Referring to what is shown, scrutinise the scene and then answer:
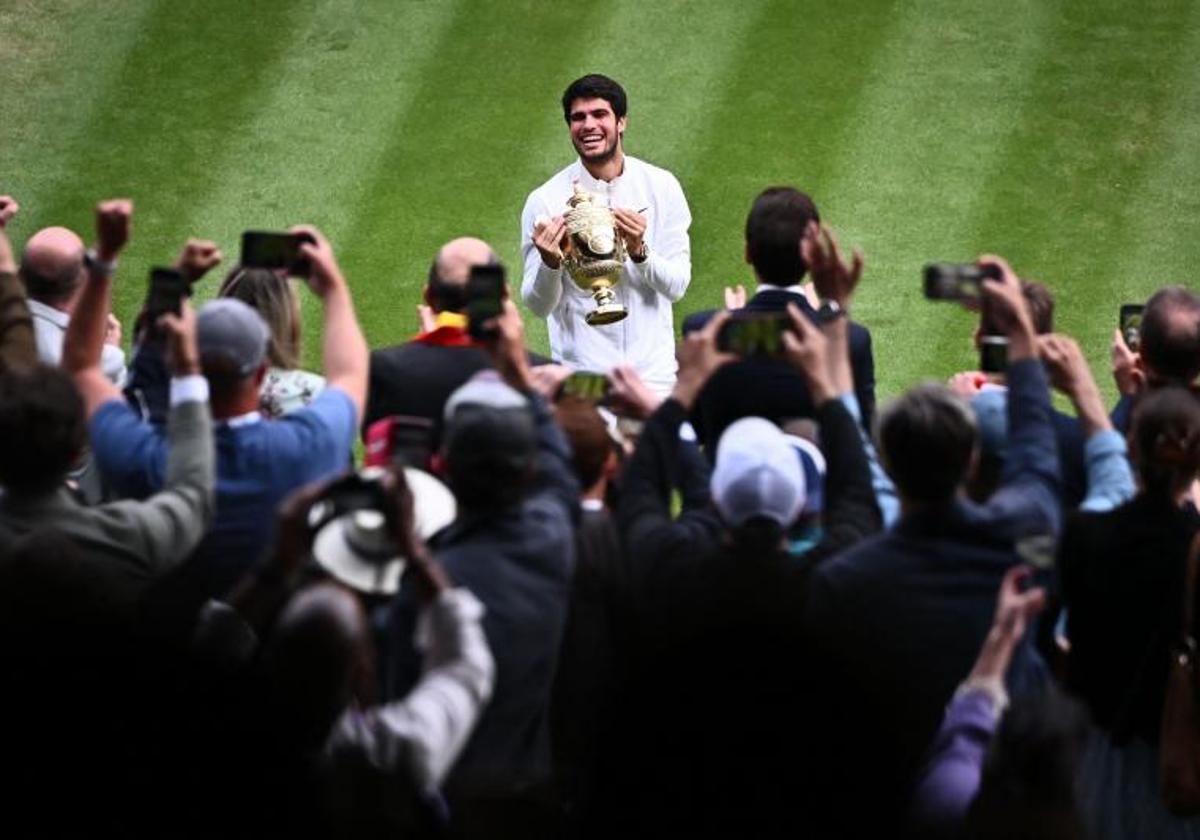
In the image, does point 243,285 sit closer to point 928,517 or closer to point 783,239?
point 783,239

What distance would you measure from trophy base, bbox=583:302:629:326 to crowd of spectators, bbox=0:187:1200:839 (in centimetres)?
229

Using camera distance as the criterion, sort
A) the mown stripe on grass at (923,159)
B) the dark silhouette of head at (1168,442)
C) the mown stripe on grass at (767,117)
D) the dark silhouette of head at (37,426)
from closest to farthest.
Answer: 1. the dark silhouette of head at (37,426)
2. the dark silhouette of head at (1168,442)
3. the mown stripe on grass at (923,159)
4. the mown stripe on grass at (767,117)

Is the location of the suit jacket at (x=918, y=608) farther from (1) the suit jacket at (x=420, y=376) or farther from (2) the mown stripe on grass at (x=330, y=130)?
(2) the mown stripe on grass at (x=330, y=130)

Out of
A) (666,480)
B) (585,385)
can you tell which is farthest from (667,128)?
(666,480)

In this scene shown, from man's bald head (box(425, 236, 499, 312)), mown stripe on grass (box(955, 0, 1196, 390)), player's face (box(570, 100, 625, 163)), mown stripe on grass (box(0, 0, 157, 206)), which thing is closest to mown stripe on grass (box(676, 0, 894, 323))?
mown stripe on grass (box(955, 0, 1196, 390))

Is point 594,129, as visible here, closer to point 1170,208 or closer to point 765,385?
point 765,385

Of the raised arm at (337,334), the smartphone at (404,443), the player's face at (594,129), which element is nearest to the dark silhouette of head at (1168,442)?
the smartphone at (404,443)

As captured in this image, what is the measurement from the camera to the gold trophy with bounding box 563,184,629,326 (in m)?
8.55

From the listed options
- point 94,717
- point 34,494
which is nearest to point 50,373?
point 34,494

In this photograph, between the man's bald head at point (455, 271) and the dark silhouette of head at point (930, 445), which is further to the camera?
the man's bald head at point (455, 271)

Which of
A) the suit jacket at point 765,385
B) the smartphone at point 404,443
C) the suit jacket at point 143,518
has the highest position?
the suit jacket at point 765,385

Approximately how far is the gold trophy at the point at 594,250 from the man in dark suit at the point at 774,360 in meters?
1.29

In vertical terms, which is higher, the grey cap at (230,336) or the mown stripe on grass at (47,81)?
the mown stripe on grass at (47,81)

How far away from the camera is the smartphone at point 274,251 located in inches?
239
